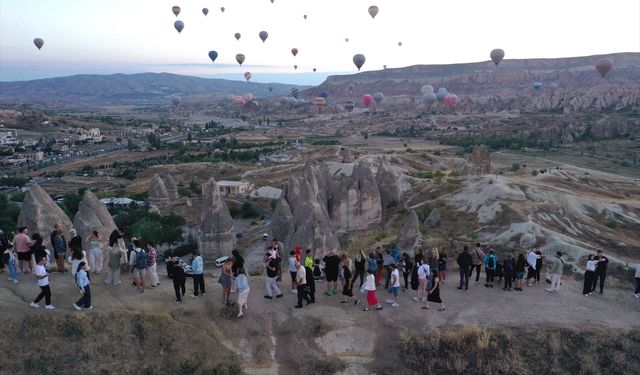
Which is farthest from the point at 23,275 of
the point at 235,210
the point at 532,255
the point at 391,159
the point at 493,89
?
the point at 493,89

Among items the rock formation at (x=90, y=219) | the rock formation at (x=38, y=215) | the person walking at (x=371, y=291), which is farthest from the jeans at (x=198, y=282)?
the rock formation at (x=90, y=219)

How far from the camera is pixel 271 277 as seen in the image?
12508 millimetres

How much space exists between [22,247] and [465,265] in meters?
11.2

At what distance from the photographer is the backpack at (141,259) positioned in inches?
476

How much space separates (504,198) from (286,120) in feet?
433

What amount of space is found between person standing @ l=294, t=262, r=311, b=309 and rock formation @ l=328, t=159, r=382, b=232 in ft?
50.0

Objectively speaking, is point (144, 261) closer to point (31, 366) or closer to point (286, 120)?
point (31, 366)

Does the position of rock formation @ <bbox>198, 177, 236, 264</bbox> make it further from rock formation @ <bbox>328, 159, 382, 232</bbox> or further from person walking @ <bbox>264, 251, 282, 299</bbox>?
person walking @ <bbox>264, 251, 282, 299</bbox>

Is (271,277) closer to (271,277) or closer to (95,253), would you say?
(271,277)

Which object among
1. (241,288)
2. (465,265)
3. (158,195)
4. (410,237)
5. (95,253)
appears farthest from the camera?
(158,195)

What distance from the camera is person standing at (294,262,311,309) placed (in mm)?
11867

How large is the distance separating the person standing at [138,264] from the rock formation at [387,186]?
2013cm

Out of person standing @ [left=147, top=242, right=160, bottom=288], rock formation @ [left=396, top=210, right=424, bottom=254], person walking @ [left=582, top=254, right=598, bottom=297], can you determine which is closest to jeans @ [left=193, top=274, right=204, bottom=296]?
person standing @ [left=147, top=242, right=160, bottom=288]

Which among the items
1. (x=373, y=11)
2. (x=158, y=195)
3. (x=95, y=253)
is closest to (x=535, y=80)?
(x=373, y=11)
